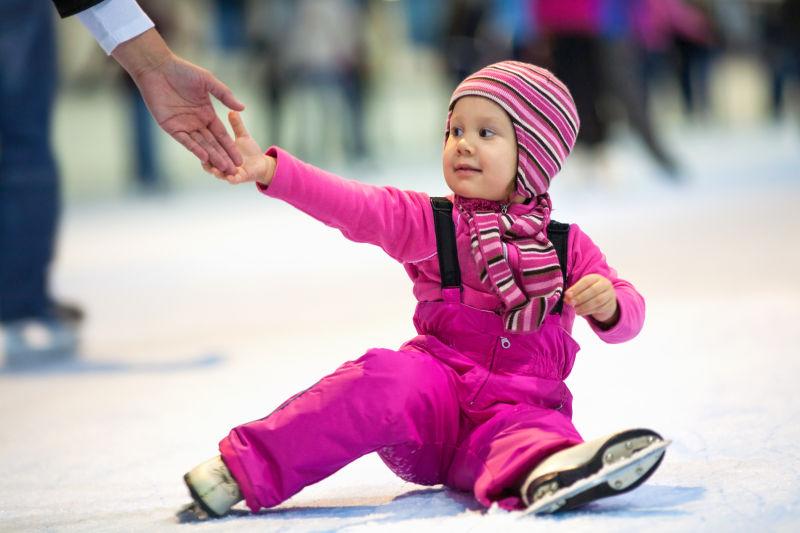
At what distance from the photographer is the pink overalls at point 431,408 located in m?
1.46

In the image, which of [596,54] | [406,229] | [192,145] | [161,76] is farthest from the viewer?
[596,54]

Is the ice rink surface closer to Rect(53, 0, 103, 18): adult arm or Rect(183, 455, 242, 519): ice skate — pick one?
Rect(183, 455, 242, 519): ice skate

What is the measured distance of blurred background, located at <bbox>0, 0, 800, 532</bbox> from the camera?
5.30ft

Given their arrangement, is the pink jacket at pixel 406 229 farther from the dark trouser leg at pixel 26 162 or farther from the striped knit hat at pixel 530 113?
the dark trouser leg at pixel 26 162

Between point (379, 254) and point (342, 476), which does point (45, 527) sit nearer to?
point (342, 476)

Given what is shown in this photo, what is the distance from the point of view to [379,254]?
4.14 metres

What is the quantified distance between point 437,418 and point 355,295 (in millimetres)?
1887

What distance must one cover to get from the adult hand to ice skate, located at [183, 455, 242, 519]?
1.72 feet

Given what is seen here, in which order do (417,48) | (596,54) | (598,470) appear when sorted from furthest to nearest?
(417,48) → (596,54) → (598,470)

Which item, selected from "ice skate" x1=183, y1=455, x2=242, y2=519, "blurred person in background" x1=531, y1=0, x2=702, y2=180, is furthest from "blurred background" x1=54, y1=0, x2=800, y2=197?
"ice skate" x1=183, y1=455, x2=242, y2=519

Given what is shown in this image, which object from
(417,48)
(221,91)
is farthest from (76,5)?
(417,48)

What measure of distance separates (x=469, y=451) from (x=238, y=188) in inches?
229

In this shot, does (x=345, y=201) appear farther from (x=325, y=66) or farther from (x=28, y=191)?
(x=325, y=66)

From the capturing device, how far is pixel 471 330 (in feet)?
5.14
